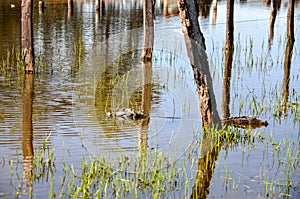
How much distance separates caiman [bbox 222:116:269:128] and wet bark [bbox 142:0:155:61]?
5687mm

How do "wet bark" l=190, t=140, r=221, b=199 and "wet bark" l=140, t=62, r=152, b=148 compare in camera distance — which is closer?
"wet bark" l=190, t=140, r=221, b=199

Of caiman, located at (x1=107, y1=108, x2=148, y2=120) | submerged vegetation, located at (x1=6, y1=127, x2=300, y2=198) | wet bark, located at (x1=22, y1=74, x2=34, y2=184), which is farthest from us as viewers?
caiman, located at (x1=107, y1=108, x2=148, y2=120)

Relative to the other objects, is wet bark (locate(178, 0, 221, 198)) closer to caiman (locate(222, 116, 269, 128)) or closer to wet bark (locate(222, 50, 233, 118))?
caiman (locate(222, 116, 269, 128))

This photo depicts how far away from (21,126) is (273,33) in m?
14.7

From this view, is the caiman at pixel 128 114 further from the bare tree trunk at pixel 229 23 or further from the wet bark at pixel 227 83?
the bare tree trunk at pixel 229 23

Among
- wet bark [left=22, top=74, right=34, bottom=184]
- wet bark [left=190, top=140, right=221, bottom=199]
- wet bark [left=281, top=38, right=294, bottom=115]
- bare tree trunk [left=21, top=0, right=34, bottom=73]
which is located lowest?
wet bark [left=190, top=140, right=221, bottom=199]

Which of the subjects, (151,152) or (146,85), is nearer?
(151,152)

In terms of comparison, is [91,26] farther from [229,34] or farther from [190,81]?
[190,81]

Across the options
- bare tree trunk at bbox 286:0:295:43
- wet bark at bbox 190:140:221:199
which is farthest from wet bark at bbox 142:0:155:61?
wet bark at bbox 190:140:221:199

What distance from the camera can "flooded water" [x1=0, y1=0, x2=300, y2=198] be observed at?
6281 millimetres

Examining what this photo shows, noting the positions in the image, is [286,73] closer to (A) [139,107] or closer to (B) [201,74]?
(A) [139,107]

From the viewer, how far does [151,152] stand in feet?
22.8

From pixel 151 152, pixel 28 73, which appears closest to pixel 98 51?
pixel 28 73

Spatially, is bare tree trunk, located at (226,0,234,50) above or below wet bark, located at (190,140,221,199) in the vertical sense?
above
